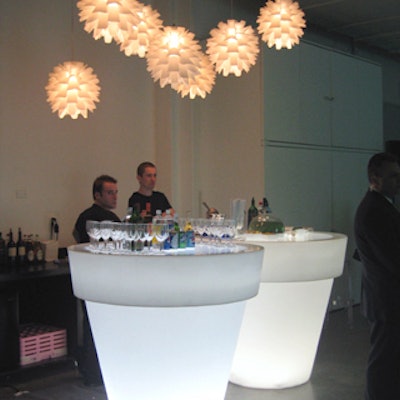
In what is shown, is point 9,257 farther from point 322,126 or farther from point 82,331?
point 322,126

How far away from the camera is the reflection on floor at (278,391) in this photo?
12.5 feet

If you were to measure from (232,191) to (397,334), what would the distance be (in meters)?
3.07

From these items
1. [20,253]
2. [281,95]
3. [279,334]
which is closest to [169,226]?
[279,334]

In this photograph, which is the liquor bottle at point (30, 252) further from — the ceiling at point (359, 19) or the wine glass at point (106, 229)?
the ceiling at point (359, 19)

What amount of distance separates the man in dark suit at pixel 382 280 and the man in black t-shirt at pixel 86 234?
1.87 metres

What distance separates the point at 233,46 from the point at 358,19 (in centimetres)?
384

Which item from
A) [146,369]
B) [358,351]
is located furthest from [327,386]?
[146,369]

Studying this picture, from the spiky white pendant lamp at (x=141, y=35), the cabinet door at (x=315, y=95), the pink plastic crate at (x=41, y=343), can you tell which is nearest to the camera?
the spiky white pendant lamp at (x=141, y=35)

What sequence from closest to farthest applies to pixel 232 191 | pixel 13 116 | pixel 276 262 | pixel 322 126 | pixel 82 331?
pixel 276 262, pixel 82 331, pixel 13 116, pixel 232 191, pixel 322 126

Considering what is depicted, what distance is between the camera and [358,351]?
4863mm

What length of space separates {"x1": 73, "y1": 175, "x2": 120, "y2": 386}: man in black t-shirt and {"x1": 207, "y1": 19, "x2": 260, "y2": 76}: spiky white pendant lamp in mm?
1257

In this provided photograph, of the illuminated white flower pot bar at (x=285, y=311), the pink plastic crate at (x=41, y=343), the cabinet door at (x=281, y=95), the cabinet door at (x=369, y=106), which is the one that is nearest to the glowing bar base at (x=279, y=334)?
the illuminated white flower pot bar at (x=285, y=311)

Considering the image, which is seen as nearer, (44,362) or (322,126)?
(44,362)

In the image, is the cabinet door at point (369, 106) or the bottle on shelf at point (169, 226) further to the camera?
the cabinet door at point (369, 106)
